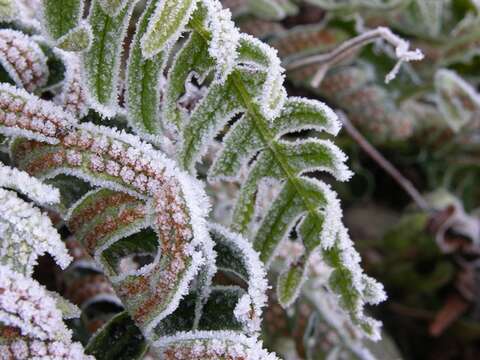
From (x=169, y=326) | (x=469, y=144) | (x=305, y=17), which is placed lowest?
(x=169, y=326)

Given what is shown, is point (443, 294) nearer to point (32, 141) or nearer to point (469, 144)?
point (469, 144)

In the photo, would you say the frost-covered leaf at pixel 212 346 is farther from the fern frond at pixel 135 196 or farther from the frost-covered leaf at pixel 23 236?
the frost-covered leaf at pixel 23 236

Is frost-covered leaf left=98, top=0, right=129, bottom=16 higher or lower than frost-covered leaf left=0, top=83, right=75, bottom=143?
higher

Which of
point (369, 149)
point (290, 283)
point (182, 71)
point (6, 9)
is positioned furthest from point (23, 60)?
point (369, 149)

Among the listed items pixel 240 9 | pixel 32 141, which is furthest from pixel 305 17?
pixel 32 141

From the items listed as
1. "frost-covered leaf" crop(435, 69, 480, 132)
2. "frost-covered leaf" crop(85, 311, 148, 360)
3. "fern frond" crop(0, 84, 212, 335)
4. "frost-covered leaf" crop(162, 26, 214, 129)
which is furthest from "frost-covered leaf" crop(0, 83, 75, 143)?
"frost-covered leaf" crop(435, 69, 480, 132)

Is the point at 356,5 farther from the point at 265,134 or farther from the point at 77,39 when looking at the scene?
the point at 77,39

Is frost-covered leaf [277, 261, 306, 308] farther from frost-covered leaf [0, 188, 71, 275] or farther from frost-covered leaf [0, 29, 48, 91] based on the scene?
frost-covered leaf [0, 29, 48, 91]
